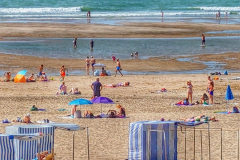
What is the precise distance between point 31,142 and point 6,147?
2.36 feet

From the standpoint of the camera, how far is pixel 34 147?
50.8ft

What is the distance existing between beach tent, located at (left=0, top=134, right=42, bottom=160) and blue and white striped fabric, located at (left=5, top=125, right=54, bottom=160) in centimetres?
11

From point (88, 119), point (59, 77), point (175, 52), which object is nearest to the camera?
point (88, 119)

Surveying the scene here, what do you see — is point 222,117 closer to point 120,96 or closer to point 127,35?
point 120,96

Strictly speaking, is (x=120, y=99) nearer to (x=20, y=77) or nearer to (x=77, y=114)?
(x=77, y=114)

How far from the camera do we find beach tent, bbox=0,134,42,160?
48.2ft

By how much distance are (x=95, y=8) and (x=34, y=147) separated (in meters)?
78.5

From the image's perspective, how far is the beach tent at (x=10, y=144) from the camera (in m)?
14.7

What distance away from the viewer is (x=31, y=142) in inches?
604

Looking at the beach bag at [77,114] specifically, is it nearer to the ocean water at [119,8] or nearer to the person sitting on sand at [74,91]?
the person sitting on sand at [74,91]

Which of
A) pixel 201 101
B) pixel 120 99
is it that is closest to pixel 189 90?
pixel 201 101

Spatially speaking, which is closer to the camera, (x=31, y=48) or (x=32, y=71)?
(x=32, y=71)

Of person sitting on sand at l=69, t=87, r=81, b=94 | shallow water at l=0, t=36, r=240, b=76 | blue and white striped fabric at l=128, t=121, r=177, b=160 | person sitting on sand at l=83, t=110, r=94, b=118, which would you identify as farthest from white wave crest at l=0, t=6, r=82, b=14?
blue and white striped fabric at l=128, t=121, r=177, b=160

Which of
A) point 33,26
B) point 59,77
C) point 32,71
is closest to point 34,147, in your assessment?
point 59,77
